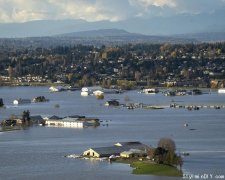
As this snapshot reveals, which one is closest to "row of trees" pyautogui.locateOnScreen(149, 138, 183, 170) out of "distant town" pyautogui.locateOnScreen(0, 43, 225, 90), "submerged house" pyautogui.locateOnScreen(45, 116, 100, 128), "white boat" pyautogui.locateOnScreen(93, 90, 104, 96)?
"submerged house" pyautogui.locateOnScreen(45, 116, 100, 128)

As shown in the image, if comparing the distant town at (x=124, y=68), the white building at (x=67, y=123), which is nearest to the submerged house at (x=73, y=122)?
the white building at (x=67, y=123)

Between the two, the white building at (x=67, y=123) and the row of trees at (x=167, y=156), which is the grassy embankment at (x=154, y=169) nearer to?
the row of trees at (x=167, y=156)

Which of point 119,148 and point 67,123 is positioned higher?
point 119,148

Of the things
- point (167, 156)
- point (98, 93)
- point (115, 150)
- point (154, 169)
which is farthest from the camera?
point (98, 93)

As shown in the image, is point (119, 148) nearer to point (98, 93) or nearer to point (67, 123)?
point (67, 123)

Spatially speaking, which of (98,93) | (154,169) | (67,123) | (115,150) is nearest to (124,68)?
(98,93)

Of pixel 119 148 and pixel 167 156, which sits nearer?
pixel 167 156

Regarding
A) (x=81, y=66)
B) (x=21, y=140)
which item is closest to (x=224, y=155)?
(x=21, y=140)
